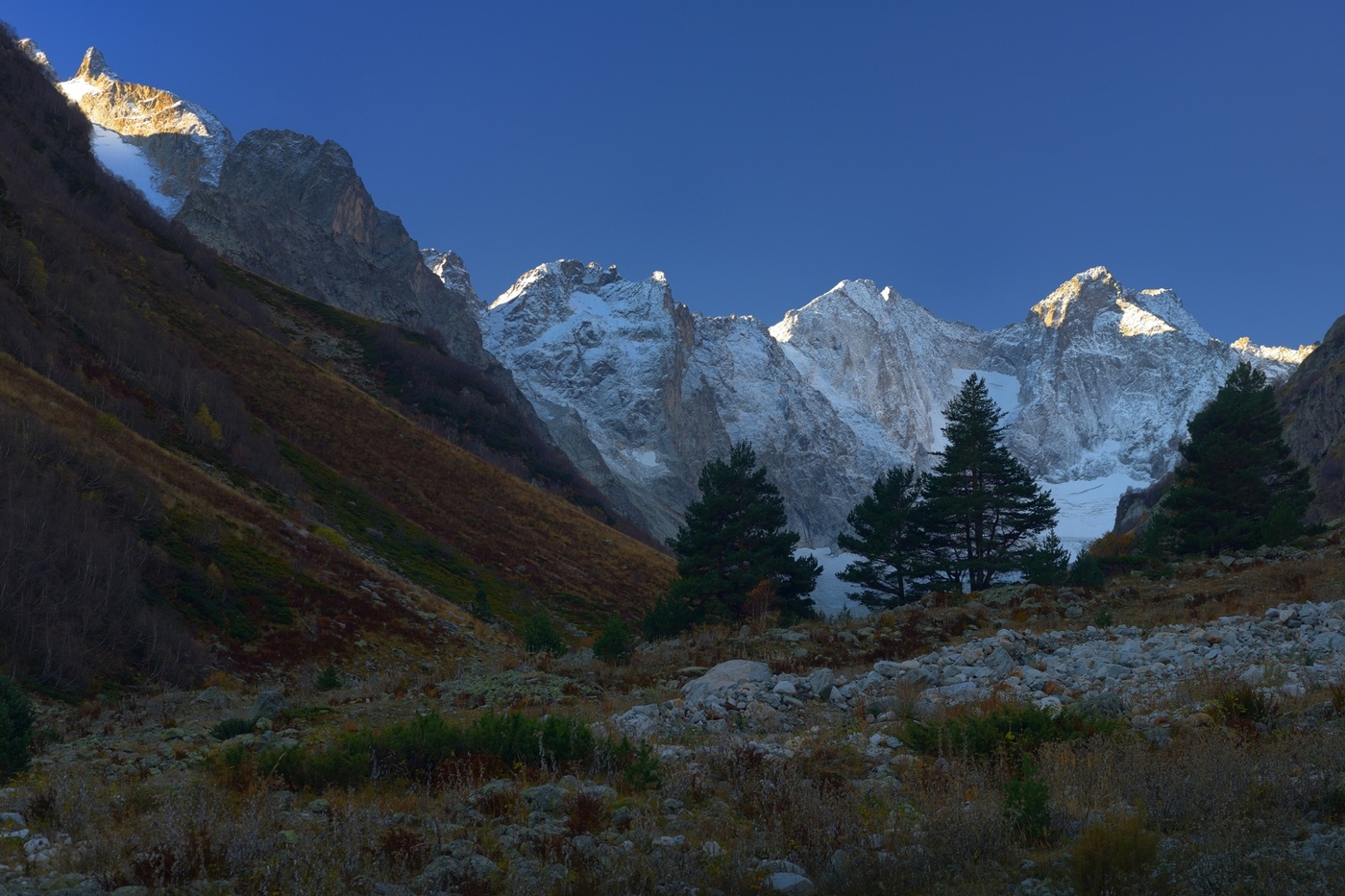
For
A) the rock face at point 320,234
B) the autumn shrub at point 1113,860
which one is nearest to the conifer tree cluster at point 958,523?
the autumn shrub at point 1113,860

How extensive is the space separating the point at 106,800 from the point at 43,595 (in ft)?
52.6

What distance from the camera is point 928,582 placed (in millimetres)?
36250

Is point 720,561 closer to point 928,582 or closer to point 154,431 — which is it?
point 928,582

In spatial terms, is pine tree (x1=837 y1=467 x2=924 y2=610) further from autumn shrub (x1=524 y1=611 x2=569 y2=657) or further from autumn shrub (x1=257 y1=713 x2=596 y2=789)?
autumn shrub (x1=257 y1=713 x2=596 y2=789)

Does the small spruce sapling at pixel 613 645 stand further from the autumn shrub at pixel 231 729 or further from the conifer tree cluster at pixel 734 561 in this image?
the autumn shrub at pixel 231 729

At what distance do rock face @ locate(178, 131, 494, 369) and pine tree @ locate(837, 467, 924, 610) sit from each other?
105628 millimetres

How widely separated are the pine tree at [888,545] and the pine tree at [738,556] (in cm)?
511

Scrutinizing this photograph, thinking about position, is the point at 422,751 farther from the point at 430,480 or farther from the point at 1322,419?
the point at 1322,419

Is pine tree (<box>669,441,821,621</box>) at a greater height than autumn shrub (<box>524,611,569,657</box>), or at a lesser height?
greater

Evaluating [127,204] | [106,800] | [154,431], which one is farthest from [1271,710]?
[127,204]

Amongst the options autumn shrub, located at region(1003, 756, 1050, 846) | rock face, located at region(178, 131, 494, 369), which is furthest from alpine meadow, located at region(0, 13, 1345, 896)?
rock face, located at region(178, 131, 494, 369)

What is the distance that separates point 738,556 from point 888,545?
877 centimetres

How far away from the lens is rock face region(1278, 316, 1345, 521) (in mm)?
68062

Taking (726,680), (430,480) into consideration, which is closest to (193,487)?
(726,680)
